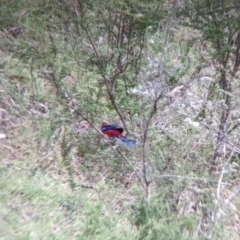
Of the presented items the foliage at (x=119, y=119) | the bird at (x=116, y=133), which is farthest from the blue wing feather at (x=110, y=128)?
the foliage at (x=119, y=119)

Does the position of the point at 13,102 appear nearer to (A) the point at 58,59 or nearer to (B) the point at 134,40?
(A) the point at 58,59

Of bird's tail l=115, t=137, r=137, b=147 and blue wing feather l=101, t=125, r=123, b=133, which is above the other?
blue wing feather l=101, t=125, r=123, b=133

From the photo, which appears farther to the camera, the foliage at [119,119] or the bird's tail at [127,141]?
the bird's tail at [127,141]

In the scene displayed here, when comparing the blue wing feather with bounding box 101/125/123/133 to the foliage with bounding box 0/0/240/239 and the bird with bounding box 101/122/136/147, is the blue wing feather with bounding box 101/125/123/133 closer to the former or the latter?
the bird with bounding box 101/122/136/147

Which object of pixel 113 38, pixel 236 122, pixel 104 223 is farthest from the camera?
pixel 113 38

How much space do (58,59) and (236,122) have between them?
168 cm

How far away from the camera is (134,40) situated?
611 cm

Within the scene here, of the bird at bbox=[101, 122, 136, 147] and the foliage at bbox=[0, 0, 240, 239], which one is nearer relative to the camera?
the foliage at bbox=[0, 0, 240, 239]

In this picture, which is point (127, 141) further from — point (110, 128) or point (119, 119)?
point (119, 119)

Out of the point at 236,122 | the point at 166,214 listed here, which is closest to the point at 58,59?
the point at 236,122

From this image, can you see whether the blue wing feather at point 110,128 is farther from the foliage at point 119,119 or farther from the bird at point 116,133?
the foliage at point 119,119

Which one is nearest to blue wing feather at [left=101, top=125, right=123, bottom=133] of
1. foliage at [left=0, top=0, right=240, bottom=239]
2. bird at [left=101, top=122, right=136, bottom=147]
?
bird at [left=101, top=122, right=136, bottom=147]

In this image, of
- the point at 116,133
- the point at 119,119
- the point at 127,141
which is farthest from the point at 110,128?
the point at 119,119

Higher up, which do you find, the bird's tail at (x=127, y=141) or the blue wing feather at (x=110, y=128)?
the blue wing feather at (x=110, y=128)
